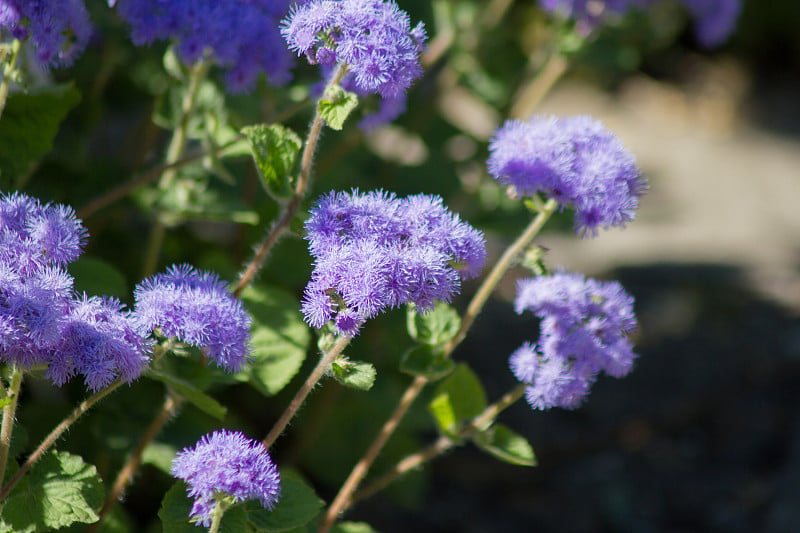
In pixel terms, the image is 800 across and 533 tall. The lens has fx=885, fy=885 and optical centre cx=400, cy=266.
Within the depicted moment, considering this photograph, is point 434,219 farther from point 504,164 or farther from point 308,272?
point 308,272

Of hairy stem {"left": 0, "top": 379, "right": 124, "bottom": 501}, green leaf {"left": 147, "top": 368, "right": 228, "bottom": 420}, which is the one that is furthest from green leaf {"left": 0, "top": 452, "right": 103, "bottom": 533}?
green leaf {"left": 147, "top": 368, "right": 228, "bottom": 420}

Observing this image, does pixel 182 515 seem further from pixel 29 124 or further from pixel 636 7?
pixel 636 7

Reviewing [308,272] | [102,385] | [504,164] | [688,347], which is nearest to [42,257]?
[102,385]

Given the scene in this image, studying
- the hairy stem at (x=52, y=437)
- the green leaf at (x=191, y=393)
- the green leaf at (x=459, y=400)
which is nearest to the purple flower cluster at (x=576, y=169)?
the green leaf at (x=459, y=400)

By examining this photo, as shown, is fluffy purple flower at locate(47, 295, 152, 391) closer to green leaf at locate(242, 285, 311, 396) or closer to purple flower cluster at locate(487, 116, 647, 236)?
green leaf at locate(242, 285, 311, 396)

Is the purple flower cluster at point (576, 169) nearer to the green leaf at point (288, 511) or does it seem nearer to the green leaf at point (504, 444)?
the green leaf at point (504, 444)

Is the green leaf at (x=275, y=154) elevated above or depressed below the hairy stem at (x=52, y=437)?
above

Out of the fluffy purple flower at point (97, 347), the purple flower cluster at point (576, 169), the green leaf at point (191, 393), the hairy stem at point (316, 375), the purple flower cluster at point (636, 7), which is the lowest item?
the fluffy purple flower at point (97, 347)
